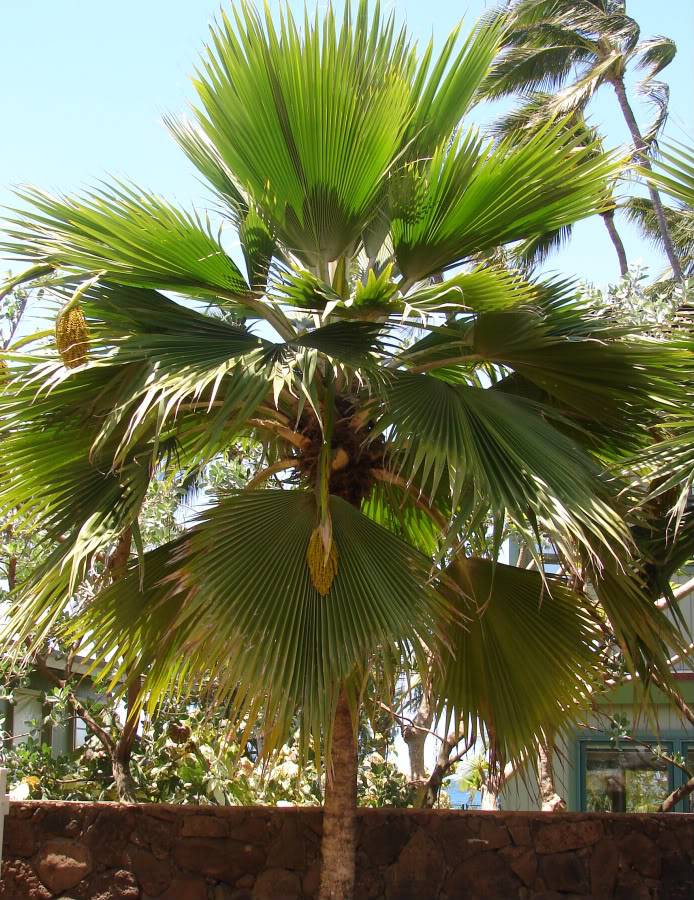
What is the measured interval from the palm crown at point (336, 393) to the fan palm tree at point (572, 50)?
41.1 feet

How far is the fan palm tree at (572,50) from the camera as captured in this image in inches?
682

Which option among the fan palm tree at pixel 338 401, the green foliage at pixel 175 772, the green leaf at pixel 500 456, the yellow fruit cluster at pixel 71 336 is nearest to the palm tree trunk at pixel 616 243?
the green foliage at pixel 175 772

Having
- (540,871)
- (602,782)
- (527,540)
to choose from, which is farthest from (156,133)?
(602,782)

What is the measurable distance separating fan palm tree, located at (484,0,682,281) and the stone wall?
496 inches

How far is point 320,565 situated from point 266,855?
2.66 meters

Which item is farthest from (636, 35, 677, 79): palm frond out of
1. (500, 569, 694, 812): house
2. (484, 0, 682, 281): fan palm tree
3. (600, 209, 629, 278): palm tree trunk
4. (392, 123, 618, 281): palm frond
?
(392, 123, 618, 281): palm frond

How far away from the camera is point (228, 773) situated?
760 centimetres

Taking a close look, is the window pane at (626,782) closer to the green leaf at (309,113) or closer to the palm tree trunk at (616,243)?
the green leaf at (309,113)

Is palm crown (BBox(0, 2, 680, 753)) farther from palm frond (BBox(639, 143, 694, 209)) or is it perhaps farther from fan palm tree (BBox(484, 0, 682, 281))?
fan palm tree (BBox(484, 0, 682, 281))

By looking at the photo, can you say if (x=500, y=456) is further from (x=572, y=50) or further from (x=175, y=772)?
(x=572, y=50)

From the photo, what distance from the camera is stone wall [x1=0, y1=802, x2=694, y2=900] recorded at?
625 centimetres

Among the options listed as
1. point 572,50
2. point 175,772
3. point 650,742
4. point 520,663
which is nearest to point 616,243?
point 572,50

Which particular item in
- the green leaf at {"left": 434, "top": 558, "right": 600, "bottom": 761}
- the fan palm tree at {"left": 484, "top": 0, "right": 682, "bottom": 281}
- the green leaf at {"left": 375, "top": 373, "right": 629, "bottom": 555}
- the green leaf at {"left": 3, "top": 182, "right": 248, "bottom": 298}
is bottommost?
the green leaf at {"left": 434, "top": 558, "right": 600, "bottom": 761}

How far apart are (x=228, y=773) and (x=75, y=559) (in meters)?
3.53
